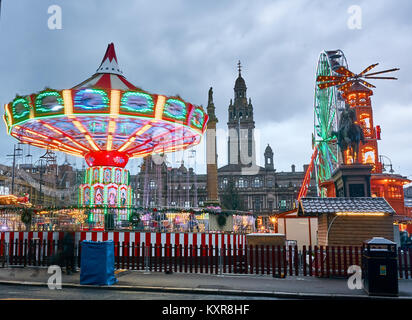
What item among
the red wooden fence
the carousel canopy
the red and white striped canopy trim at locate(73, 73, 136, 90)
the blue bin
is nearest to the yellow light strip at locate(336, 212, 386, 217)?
the red wooden fence

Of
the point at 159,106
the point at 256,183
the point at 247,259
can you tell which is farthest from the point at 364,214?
the point at 256,183

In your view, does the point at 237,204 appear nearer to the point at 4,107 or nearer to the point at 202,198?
the point at 202,198

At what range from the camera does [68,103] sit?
17359 mm

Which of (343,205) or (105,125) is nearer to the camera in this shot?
(343,205)

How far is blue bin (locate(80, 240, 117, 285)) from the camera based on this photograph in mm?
10086

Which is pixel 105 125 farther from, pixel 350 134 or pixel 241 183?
pixel 241 183

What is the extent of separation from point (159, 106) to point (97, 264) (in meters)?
9.42

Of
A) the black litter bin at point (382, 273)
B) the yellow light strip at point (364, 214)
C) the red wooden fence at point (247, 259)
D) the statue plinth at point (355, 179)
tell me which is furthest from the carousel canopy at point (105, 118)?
the black litter bin at point (382, 273)

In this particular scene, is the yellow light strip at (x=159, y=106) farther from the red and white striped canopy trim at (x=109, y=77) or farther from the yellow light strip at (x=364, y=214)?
the yellow light strip at (x=364, y=214)

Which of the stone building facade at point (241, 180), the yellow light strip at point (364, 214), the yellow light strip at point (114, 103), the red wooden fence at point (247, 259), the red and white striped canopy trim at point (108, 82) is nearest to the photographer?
the red wooden fence at point (247, 259)

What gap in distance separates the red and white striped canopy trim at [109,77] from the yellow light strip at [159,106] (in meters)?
1.86

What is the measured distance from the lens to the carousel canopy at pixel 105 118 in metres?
17.3

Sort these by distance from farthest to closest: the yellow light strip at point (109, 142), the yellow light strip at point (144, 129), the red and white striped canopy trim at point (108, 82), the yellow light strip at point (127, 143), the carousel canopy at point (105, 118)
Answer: the yellow light strip at point (127, 143) < the yellow light strip at point (109, 142) < the yellow light strip at point (144, 129) < the red and white striped canopy trim at point (108, 82) < the carousel canopy at point (105, 118)
